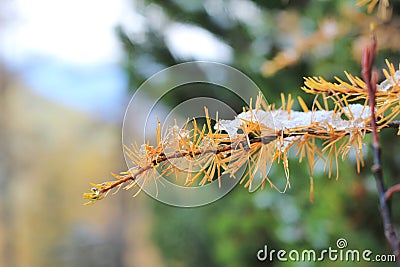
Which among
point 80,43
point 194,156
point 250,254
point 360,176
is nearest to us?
point 194,156

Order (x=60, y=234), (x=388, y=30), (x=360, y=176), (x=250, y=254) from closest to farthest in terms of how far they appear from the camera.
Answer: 1. (x=388, y=30)
2. (x=360, y=176)
3. (x=250, y=254)
4. (x=60, y=234)

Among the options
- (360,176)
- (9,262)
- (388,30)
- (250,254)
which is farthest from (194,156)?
(9,262)

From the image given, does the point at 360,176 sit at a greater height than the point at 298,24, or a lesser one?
lesser

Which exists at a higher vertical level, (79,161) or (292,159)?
(79,161)

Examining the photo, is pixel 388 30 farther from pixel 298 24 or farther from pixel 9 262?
pixel 9 262

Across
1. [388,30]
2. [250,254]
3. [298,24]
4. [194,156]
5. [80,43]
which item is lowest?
[194,156]

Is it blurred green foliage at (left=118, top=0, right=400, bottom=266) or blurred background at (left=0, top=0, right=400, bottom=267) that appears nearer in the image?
blurred green foliage at (left=118, top=0, right=400, bottom=266)

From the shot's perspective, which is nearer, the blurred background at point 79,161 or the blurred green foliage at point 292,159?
the blurred green foliage at point 292,159

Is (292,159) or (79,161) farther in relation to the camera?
(79,161)
